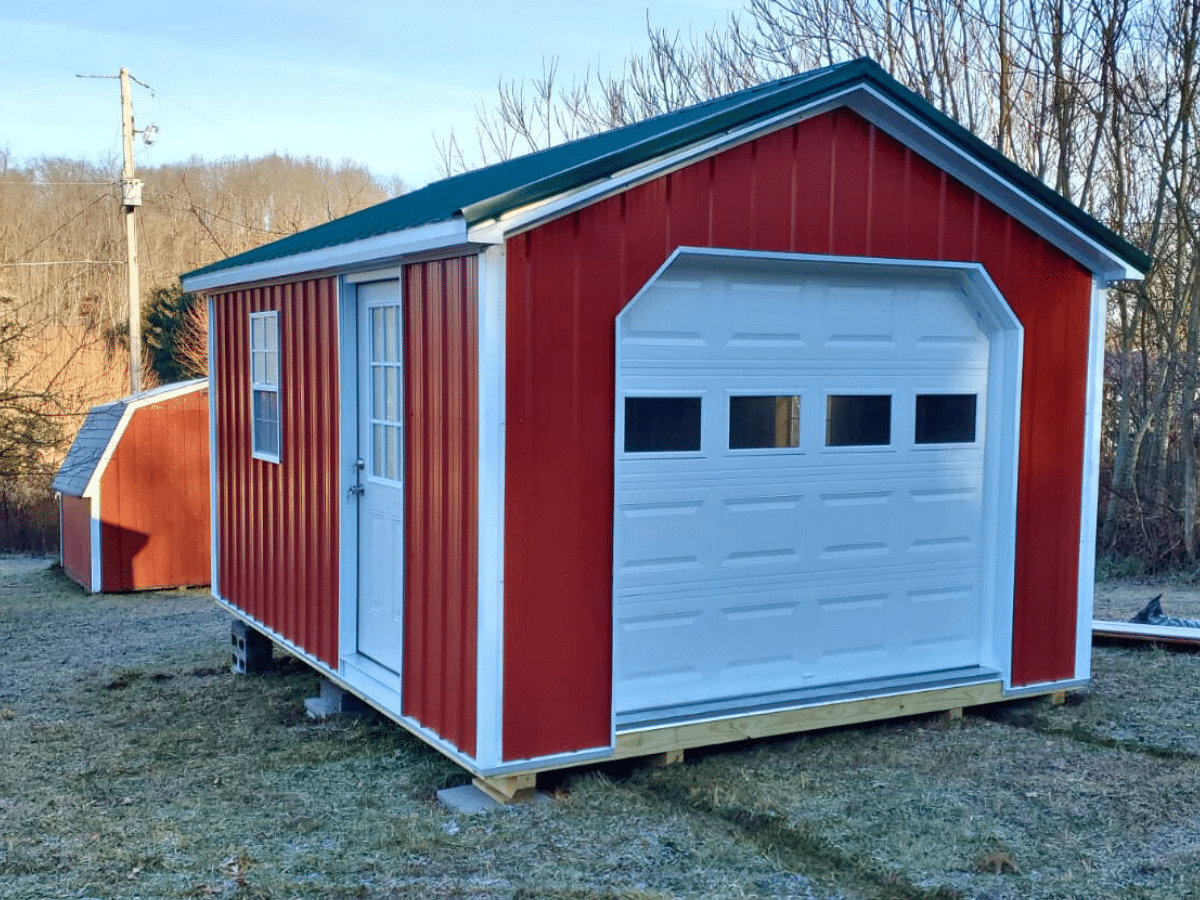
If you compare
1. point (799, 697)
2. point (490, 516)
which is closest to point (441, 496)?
point (490, 516)

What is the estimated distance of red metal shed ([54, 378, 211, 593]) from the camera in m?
12.2

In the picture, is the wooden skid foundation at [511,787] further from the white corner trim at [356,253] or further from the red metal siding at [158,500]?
the red metal siding at [158,500]

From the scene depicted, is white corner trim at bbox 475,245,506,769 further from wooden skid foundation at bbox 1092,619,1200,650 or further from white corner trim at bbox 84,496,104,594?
white corner trim at bbox 84,496,104,594

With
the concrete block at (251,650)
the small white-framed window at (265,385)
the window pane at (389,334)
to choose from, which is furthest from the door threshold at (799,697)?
the concrete block at (251,650)

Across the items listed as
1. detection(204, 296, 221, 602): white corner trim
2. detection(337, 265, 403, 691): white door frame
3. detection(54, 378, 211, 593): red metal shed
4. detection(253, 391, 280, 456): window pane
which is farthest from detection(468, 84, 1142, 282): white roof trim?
detection(54, 378, 211, 593): red metal shed

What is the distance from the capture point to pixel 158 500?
490 inches

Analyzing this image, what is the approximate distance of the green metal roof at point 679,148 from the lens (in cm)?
511

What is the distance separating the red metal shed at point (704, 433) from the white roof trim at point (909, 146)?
0.05 feet

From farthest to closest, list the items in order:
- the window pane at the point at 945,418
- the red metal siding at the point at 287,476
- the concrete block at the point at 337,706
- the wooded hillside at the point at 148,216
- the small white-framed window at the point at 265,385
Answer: the wooded hillside at the point at 148,216
the small white-framed window at the point at 265,385
the concrete block at the point at 337,706
the red metal siding at the point at 287,476
the window pane at the point at 945,418

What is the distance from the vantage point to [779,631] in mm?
6082

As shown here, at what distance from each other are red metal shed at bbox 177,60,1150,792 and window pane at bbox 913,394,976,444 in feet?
0.06

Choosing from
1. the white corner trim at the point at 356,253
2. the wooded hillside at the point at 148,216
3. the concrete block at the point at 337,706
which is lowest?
the concrete block at the point at 337,706

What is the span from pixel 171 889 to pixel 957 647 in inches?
159

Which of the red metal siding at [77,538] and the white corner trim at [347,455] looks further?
the red metal siding at [77,538]
